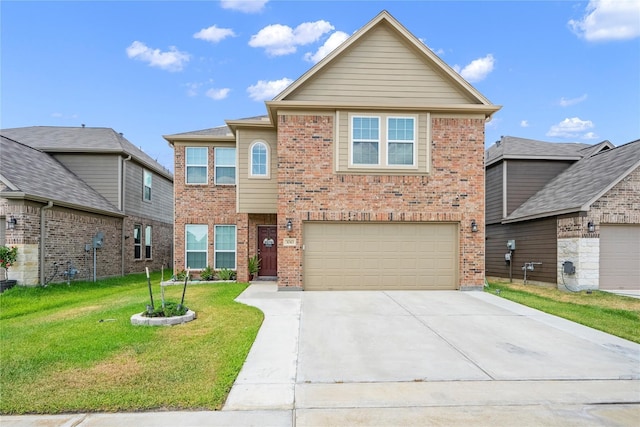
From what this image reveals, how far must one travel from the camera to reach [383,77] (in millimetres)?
11336

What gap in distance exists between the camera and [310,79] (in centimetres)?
1124

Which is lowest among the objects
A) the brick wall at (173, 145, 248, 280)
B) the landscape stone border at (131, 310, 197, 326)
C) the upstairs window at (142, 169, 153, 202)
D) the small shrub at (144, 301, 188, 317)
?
the landscape stone border at (131, 310, 197, 326)

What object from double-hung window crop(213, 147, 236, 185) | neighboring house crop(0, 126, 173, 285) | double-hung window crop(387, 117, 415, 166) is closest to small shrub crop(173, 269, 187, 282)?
neighboring house crop(0, 126, 173, 285)

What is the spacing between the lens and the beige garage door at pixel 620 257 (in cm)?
1200

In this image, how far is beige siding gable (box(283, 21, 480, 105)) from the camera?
1126 centimetres

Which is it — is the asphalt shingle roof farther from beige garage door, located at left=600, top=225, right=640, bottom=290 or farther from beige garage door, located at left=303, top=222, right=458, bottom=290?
beige garage door, located at left=303, top=222, right=458, bottom=290

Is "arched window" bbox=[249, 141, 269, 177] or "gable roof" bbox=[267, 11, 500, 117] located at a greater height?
"gable roof" bbox=[267, 11, 500, 117]

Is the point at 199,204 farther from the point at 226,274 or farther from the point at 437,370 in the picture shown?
the point at 437,370

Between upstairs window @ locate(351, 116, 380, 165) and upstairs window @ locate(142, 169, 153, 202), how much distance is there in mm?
12096

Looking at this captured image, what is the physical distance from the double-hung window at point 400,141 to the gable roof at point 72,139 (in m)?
11.4

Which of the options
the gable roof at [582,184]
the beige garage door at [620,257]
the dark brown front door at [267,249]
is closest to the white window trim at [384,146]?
the dark brown front door at [267,249]

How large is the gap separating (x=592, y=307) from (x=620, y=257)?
4.06m

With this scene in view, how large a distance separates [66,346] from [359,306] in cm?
581

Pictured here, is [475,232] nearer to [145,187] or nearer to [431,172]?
[431,172]
